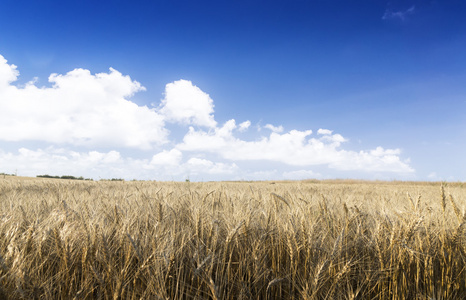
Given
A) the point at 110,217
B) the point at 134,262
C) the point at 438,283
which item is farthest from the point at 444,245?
the point at 110,217

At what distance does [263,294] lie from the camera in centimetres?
187

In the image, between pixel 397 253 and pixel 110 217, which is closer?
pixel 397 253

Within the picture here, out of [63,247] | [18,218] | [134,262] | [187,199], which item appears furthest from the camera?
[187,199]

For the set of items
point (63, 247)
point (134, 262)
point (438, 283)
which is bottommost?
point (438, 283)

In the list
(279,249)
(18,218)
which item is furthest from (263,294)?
(18,218)

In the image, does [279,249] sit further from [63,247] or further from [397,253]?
[63,247]

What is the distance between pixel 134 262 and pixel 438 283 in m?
2.42

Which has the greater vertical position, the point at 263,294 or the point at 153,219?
the point at 153,219

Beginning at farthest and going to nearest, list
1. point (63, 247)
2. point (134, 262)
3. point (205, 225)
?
point (205, 225)
point (134, 262)
point (63, 247)

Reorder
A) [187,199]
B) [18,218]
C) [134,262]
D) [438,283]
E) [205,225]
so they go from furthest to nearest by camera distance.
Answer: [187,199] < [18,218] < [205,225] < [438,283] < [134,262]

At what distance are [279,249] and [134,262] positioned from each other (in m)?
1.12

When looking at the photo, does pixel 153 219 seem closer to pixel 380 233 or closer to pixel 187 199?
pixel 187 199

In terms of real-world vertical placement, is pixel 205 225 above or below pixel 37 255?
above

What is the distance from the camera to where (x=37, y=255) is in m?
1.89
